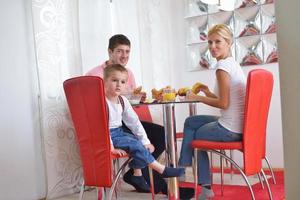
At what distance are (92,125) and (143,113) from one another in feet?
3.79

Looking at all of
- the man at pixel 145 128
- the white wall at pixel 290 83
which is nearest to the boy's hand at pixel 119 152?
the man at pixel 145 128

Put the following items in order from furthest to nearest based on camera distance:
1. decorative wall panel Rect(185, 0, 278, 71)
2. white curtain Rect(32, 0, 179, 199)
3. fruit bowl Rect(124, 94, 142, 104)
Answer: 1. decorative wall panel Rect(185, 0, 278, 71)
2. white curtain Rect(32, 0, 179, 199)
3. fruit bowl Rect(124, 94, 142, 104)

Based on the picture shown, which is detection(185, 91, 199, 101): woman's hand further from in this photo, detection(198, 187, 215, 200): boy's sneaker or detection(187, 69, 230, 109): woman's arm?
detection(198, 187, 215, 200): boy's sneaker

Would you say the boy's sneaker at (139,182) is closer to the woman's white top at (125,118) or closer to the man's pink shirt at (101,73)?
the woman's white top at (125,118)

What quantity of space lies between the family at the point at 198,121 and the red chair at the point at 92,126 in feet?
0.33

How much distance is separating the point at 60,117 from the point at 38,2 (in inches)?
31.4

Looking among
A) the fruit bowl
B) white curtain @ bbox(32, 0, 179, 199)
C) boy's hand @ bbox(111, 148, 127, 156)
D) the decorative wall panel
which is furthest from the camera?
the decorative wall panel

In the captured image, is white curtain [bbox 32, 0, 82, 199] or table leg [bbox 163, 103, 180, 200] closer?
table leg [bbox 163, 103, 180, 200]

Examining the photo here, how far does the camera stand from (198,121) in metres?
2.34

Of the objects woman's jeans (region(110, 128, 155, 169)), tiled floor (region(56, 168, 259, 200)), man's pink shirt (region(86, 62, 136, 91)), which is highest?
man's pink shirt (region(86, 62, 136, 91))

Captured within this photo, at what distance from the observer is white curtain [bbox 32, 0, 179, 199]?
8.50 feet

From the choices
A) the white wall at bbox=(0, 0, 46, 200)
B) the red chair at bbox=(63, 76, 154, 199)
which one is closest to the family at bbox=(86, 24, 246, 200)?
the red chair at bbox=(63, 76, 154, 199)

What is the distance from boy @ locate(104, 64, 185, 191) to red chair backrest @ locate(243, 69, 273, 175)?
0.37 m

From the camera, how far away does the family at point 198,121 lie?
2.07m
